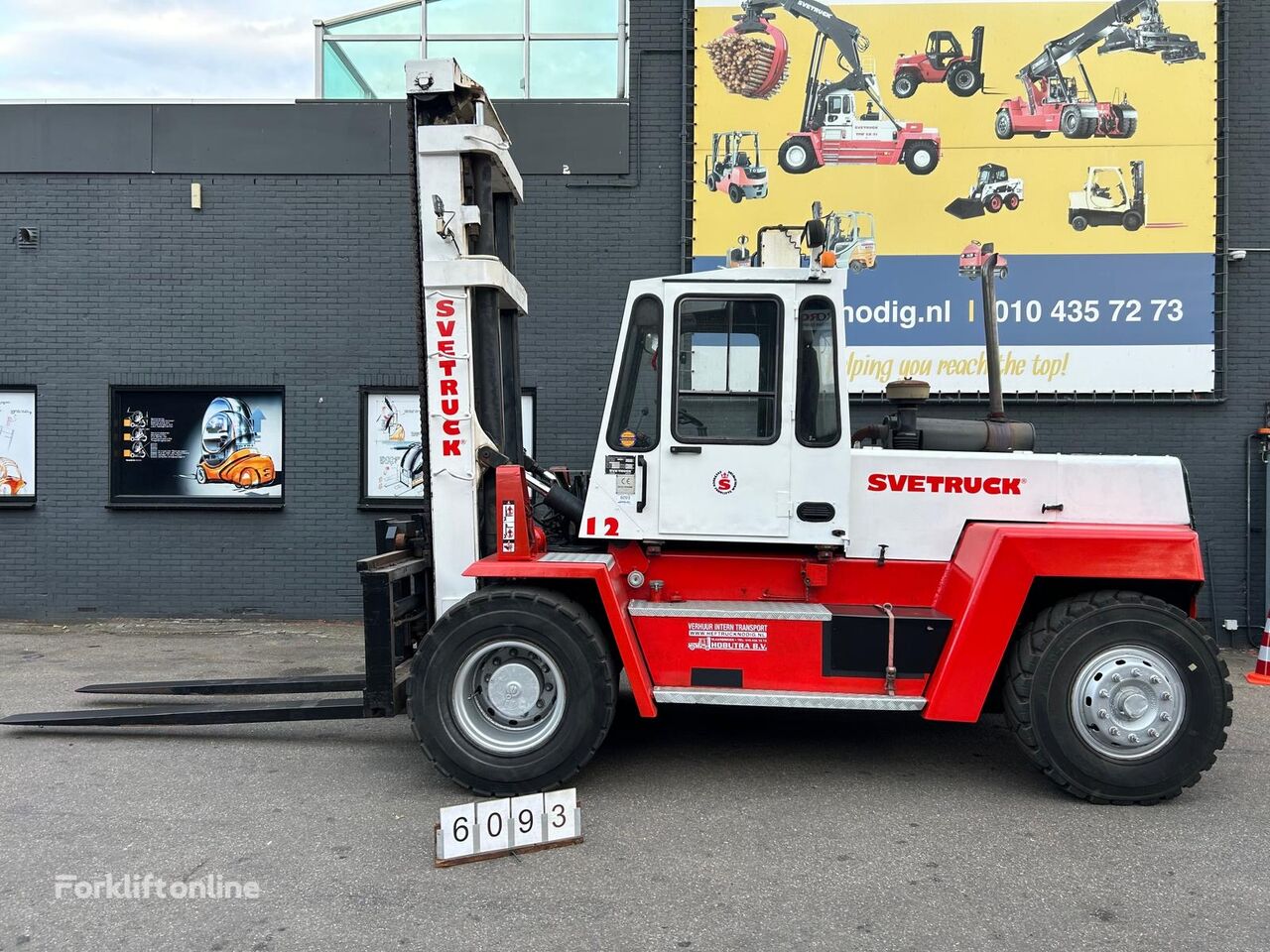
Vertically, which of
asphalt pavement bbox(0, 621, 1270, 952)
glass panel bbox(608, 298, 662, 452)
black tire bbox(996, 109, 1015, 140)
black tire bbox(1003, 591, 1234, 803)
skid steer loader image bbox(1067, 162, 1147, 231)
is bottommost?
asphalt pavement bbox(0, 621, 1270, 952)

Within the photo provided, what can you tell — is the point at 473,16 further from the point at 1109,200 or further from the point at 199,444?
the point at 1109,200

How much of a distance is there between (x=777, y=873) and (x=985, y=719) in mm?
3141

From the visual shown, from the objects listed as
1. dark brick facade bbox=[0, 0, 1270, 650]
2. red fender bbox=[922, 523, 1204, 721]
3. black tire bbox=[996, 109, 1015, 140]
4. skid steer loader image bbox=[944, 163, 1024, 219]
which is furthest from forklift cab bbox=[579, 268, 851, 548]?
black tire bbox=[996, 109, 1015, 140]

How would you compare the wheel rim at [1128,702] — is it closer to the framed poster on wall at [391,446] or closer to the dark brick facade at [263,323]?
the dark brick facade at [263,323]

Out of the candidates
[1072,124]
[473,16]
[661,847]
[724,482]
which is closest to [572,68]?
[473,16]

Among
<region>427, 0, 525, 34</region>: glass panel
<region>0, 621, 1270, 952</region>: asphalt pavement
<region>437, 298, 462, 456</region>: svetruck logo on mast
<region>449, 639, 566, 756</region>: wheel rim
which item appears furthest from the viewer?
<region>427, 0, 525, 34</region>: glass panel

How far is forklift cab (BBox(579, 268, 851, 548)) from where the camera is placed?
200 inches

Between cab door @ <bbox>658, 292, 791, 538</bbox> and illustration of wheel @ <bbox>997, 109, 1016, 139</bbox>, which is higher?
illustration of wheel @ <bbox>997, 109, 1016, 139</bbox>

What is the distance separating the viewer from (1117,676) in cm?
483

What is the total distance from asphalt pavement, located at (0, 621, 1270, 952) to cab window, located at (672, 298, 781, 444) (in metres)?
2.01

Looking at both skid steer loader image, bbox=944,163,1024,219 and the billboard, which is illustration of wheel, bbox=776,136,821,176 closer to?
the billboard

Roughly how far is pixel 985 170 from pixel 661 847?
795 cm

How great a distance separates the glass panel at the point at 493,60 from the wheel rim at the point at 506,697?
7.23 metres

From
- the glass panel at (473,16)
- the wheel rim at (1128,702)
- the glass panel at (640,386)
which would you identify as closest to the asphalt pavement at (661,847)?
the wheel rim at (1128,702)
